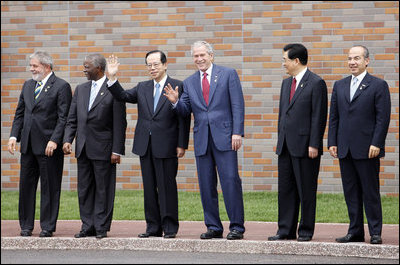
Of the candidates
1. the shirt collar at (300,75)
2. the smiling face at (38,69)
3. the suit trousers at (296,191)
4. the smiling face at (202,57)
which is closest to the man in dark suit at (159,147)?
the smiling face at (202,57)

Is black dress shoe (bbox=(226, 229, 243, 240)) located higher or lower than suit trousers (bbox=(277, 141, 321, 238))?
lower

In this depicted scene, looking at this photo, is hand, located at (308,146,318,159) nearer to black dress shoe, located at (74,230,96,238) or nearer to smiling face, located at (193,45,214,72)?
smiling face, located at (193,45,214,72)

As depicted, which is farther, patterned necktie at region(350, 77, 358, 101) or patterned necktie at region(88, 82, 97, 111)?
patterned necktie at region(88, 82, 97, 111)

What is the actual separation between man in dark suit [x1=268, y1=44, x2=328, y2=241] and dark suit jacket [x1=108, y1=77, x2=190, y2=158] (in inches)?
45.3

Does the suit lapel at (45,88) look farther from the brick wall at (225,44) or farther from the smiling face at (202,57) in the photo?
the brick wall at (225,44)

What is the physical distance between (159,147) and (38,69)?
182 cm

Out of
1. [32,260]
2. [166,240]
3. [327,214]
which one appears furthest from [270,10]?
[32,260]

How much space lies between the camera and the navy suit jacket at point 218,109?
8.73 meters

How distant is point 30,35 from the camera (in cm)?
1419

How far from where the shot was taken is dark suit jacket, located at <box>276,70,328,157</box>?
850 centimetres

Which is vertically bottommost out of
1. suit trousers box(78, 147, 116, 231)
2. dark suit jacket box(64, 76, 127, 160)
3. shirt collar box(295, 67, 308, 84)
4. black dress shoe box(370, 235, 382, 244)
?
black dress shoe box(370, 235, 382, 244)

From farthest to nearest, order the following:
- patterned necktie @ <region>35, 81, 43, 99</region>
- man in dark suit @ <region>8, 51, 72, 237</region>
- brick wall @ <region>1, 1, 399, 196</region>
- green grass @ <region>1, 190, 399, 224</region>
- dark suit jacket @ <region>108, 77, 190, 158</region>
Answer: brick wall @ <region>1, 1, 399, 196</region>
green grass @ <region>1, 190, 399, 224</region>
patterned necktie @ <region>35, 81, 43, 99</region>
man in dark suit @ <region>8, 51, 72, 237</region>
dark suit jacket @ <region>108, 77, 190, 158</region>

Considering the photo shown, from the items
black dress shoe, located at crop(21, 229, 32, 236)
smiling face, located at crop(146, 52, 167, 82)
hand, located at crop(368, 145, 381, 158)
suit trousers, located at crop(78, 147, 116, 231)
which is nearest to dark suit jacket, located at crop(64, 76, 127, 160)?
suit trousers, located at crop(78, 147, 116, 231)

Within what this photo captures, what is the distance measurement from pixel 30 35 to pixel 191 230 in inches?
243
